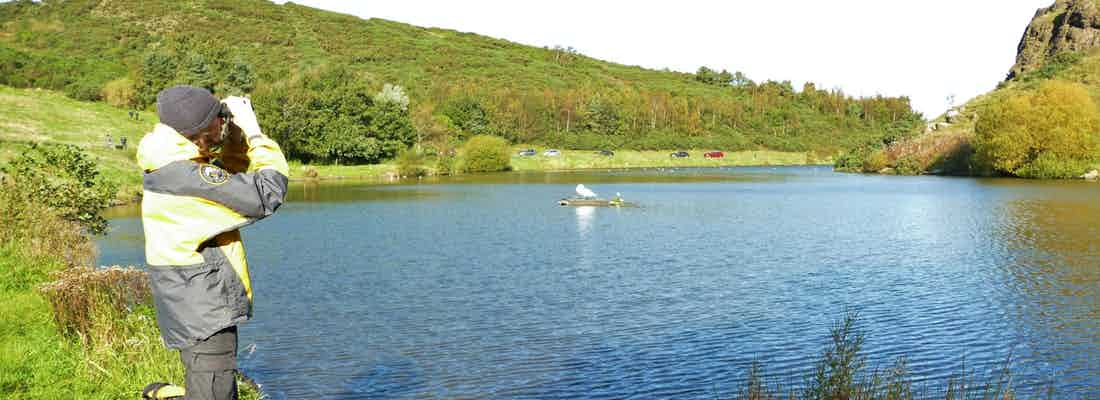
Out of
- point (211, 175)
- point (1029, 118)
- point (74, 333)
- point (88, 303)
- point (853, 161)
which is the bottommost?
point (74, 333)

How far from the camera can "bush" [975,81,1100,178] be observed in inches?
2687

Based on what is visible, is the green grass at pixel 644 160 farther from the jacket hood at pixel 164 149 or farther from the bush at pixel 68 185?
the jacket hood at pixel 164 149

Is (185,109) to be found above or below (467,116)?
below

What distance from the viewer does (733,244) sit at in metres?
27.8

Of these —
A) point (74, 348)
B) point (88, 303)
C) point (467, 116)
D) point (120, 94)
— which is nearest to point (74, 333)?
point (88, 303)

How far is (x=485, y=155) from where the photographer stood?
4038 inches

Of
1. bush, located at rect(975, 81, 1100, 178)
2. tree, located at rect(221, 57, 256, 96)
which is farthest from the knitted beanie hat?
tree, located at rect(221, 57, 256, 96)

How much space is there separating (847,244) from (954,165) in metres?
66.4

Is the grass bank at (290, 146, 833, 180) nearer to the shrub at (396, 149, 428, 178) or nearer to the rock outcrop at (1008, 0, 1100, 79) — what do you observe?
the shrub at (396, 149, 428, 178)

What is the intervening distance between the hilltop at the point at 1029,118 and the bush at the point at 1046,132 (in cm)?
8

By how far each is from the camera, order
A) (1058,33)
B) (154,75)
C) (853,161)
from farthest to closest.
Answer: (1058,33) → (853,161) → (154,75)

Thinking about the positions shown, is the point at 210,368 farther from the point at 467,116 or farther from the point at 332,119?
the point at 467,116

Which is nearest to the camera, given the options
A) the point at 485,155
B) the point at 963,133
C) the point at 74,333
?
the point at 74,333

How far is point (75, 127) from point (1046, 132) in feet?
270
